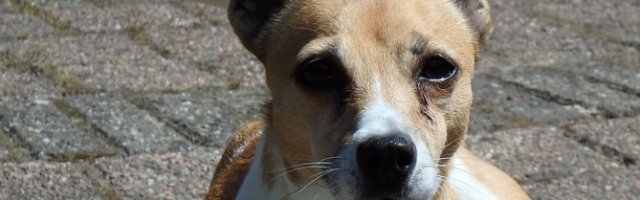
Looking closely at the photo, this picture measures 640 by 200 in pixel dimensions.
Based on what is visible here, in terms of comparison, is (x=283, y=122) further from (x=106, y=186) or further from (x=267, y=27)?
(x=106, y=186)

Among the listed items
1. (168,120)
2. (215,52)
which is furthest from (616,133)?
(215,52)

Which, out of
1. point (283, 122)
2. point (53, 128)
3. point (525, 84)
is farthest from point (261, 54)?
point (525, 84)

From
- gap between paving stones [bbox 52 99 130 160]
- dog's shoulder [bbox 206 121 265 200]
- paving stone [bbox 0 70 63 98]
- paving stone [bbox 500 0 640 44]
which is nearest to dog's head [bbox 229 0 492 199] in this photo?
dog's shoulder [bbox 206 121 265 200]

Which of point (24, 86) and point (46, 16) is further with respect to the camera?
point (46, 16)

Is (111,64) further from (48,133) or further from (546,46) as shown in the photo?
(546,46)

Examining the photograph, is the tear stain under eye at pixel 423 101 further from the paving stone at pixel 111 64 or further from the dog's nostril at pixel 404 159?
the paving stone at pixel 111 64

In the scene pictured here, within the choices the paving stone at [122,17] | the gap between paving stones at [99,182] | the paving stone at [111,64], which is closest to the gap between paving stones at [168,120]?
the paving stone at [111,64]

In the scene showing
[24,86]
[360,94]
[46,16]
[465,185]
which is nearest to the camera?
[360,94]

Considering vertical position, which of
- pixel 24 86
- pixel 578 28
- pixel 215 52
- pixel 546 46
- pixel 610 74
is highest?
pixel 24 86
